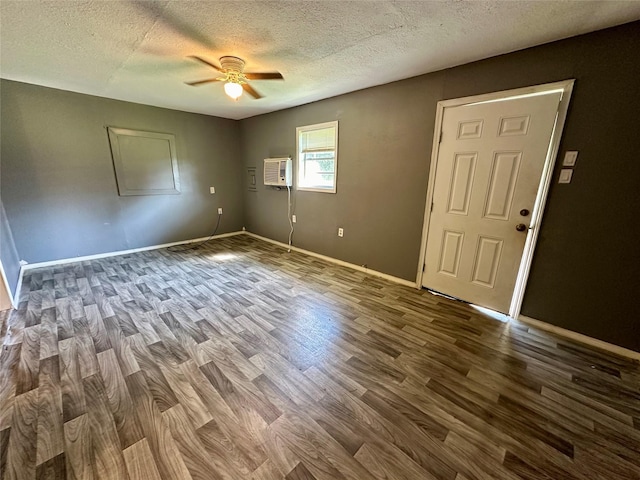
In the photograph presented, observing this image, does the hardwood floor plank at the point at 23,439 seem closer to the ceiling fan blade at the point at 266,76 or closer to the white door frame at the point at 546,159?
the ceiling fan blade at the point at 266,76

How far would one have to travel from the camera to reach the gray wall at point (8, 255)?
2.50 m

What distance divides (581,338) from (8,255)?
576cm

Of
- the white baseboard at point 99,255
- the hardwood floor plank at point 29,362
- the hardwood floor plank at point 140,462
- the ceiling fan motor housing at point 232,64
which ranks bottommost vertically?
the hardwood floor plank at point 140,462

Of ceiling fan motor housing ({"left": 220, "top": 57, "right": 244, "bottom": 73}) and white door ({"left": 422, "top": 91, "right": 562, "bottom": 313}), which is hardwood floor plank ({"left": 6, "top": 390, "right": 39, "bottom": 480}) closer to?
ceiling fan motor housing ({"left": 220, "top": 57, "right": 244, "bottom": 73})

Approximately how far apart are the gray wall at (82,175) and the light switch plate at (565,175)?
5122mm

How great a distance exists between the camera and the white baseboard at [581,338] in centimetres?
195

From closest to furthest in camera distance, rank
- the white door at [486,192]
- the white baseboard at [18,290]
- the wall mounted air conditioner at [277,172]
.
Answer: the white door at [486,192], the white baseboard at [18,290], the wall mounted air conditioner at [277,172]

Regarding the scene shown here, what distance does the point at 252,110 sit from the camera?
425cm

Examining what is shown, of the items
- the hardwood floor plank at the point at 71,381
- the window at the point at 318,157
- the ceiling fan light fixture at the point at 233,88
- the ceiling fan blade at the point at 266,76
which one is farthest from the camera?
the window at the point at 318,157

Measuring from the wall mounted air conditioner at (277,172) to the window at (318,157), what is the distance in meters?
0.22

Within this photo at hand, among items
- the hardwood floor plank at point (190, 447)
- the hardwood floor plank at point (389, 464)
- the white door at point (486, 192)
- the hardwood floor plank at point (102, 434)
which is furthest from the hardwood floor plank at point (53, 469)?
the white door at point (486, 192)

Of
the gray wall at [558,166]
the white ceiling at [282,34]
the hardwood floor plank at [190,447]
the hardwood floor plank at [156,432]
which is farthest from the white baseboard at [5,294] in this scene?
the gray wall at [558,166]

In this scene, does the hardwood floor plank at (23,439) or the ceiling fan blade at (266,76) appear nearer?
the hardwood floor plank at (23,439)

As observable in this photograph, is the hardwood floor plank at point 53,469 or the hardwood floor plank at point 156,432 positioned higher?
the hardwood floor plank at point 53,469
